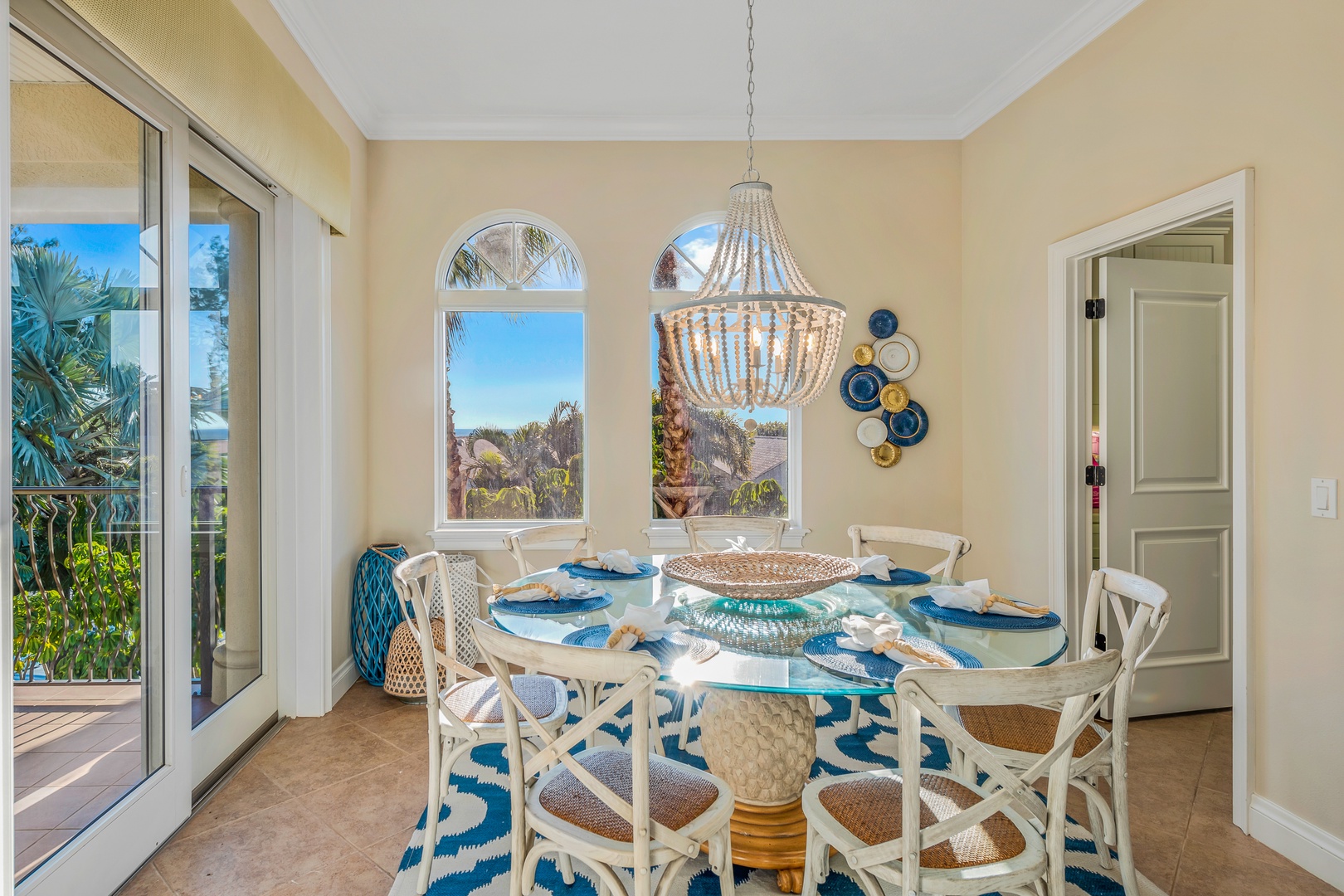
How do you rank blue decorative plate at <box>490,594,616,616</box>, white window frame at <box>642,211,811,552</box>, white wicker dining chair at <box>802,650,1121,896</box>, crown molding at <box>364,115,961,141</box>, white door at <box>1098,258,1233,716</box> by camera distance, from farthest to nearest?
1. white window frame at <box>642,211,811,552</box>
2. crown molding at <box>364,115,961,141</box>
3. white door at <box>1098,258,1233,716</box>
4. blue decorative plate at <box>490,594,616,616</box>
5. white wicker dining chair at <box>802,650,1121,896</box>

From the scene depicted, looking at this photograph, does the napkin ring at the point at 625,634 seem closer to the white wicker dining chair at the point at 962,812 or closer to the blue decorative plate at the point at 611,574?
the white wicker dining chair at the point at 962,812

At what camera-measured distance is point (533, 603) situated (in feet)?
6.34

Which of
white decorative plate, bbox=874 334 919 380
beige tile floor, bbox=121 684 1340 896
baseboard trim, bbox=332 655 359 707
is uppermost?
white decorative plate, bbox=874 334 919 380

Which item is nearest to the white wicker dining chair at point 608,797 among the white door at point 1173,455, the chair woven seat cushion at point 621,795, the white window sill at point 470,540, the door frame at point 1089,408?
the chair woven seat cushion at point 621,795

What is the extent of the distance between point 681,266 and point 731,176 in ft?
1.73

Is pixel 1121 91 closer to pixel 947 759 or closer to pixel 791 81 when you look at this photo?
pixel 791 81

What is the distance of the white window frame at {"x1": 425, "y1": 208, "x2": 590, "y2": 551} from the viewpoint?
356 cm

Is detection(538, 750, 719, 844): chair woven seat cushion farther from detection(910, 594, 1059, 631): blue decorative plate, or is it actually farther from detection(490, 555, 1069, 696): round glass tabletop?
detection(910, 594, 1059, 631): blue decorative plate

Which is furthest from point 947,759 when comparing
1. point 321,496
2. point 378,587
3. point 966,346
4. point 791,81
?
point 791,81

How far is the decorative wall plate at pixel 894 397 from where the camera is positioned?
3.58 meters

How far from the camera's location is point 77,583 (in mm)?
1693

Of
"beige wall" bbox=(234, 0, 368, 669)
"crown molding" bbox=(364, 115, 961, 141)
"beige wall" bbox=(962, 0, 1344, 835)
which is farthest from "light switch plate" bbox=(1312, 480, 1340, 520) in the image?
"beige wall" bbox=(234, 0, 368, 669)

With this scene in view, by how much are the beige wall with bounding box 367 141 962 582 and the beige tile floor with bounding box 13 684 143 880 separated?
5.62ft

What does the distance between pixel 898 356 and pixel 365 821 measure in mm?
3115
